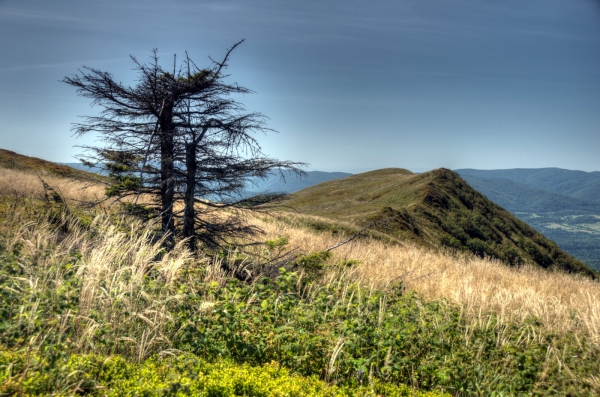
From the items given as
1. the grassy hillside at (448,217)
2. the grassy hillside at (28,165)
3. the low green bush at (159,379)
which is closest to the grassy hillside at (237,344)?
the low green bush at (159,379)

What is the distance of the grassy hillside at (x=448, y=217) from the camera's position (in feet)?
122

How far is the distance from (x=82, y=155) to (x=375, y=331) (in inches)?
268

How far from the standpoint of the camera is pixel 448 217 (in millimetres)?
45031

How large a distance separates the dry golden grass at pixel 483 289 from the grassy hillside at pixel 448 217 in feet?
65.2

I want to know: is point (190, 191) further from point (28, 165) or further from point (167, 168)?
point (28, 165)

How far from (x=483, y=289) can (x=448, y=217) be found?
39109mm

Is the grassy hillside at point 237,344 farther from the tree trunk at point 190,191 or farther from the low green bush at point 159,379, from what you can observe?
the tree trunk at point 190,191

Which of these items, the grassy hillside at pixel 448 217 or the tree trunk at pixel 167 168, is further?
the grassy hillside at pixel 448 217

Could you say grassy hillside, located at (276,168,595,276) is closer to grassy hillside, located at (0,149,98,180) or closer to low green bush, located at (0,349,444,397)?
grassy hillside, located at (0,149,98,180)

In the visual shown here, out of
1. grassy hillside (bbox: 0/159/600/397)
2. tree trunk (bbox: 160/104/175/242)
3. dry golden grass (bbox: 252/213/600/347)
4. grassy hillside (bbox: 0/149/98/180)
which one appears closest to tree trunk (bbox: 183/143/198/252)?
tree trunk (bbox: 160/104/175/242)

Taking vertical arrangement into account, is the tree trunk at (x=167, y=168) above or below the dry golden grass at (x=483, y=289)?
above

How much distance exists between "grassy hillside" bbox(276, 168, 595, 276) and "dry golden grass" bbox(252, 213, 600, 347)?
19878mm

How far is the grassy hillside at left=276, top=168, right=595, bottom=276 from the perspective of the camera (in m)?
37.2

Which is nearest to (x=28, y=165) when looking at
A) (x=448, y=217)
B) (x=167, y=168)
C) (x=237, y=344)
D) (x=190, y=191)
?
(x=167, y=168)
